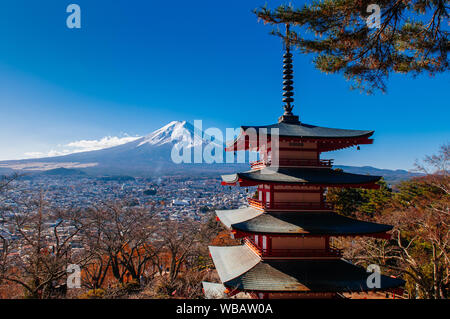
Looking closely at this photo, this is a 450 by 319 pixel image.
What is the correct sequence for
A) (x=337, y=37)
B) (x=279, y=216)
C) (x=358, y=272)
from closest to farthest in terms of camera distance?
(x=337, y=37) → (x=358, y=272) → (x=279, y=216)

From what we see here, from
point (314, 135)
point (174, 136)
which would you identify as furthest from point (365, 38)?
point (174, 136)

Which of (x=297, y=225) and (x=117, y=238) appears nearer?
(x=297, y=225)

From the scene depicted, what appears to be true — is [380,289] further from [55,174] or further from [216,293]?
[55,174]

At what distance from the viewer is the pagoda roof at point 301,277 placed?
7.96 metres

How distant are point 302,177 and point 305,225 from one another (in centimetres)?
163

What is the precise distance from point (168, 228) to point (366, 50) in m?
21.0

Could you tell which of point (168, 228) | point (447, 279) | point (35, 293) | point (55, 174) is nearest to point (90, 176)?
point (55, 174)

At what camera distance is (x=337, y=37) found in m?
6.71

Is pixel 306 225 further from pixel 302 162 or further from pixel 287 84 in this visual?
pixel 287 84

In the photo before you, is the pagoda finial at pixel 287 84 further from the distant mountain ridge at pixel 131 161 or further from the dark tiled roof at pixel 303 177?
the distant mountain ridge at pixel 131 161

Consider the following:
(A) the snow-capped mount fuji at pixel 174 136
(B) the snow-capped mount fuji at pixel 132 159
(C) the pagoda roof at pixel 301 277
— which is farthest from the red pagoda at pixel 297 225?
(A) the snow-capped mount fuji at pixel 174 136

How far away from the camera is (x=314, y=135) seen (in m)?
9.26

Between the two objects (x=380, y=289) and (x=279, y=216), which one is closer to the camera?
(x=380, y=289)
